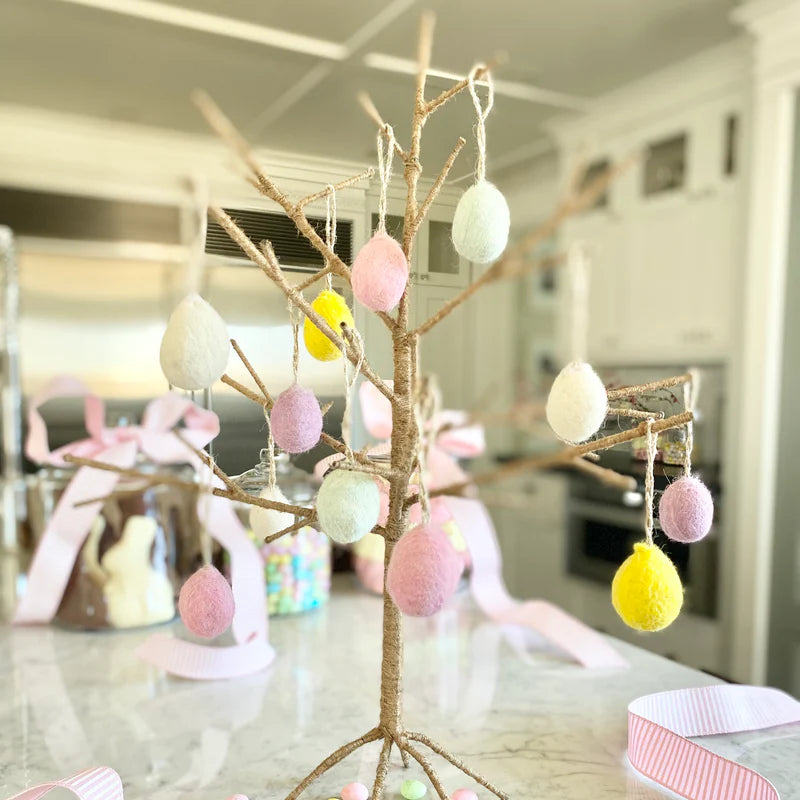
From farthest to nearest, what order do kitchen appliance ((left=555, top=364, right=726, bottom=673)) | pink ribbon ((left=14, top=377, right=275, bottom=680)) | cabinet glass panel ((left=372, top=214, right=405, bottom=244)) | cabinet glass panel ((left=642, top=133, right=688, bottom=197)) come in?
cabinet glass panel ((left=642, top=133, right=688, bottom=197))
kitchen appliance ((left=555, top=364, right=726, bottom=673))
pink ribbon ((left=14, top=377, right=275, bottom=680))
cabinet glass panel ((left=372, top=214, right=405, bottom=244))

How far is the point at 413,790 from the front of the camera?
47 centimetres

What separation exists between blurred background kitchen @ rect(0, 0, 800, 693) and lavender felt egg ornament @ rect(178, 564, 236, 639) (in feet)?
2.20

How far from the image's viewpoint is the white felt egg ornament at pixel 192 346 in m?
0.36

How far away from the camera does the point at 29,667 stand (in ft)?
2.26

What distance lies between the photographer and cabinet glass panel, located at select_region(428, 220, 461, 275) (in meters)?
0.45

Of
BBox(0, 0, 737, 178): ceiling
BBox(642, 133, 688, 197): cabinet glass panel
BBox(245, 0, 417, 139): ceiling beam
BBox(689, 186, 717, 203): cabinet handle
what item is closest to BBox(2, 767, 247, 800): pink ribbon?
BBox(245, 0, 417, 139): ceiling beam

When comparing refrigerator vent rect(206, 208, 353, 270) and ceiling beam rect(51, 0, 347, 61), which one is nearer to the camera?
refrigerator vent rect(206, 208, 353, 270)

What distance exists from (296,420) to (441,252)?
0.15 m

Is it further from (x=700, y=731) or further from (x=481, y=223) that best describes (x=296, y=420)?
(x=700, y=731)

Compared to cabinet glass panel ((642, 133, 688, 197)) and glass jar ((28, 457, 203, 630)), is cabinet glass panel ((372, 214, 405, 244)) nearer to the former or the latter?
glass jar ((28, 457, 203, 630))

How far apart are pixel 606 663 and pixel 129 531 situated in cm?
51

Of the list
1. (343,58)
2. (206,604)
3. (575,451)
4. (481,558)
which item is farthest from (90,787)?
(343,58)

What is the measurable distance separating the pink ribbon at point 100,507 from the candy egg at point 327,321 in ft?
0.91

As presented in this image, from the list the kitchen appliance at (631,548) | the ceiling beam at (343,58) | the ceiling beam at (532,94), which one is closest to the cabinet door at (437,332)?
the kitchen appliance at (631,548)
